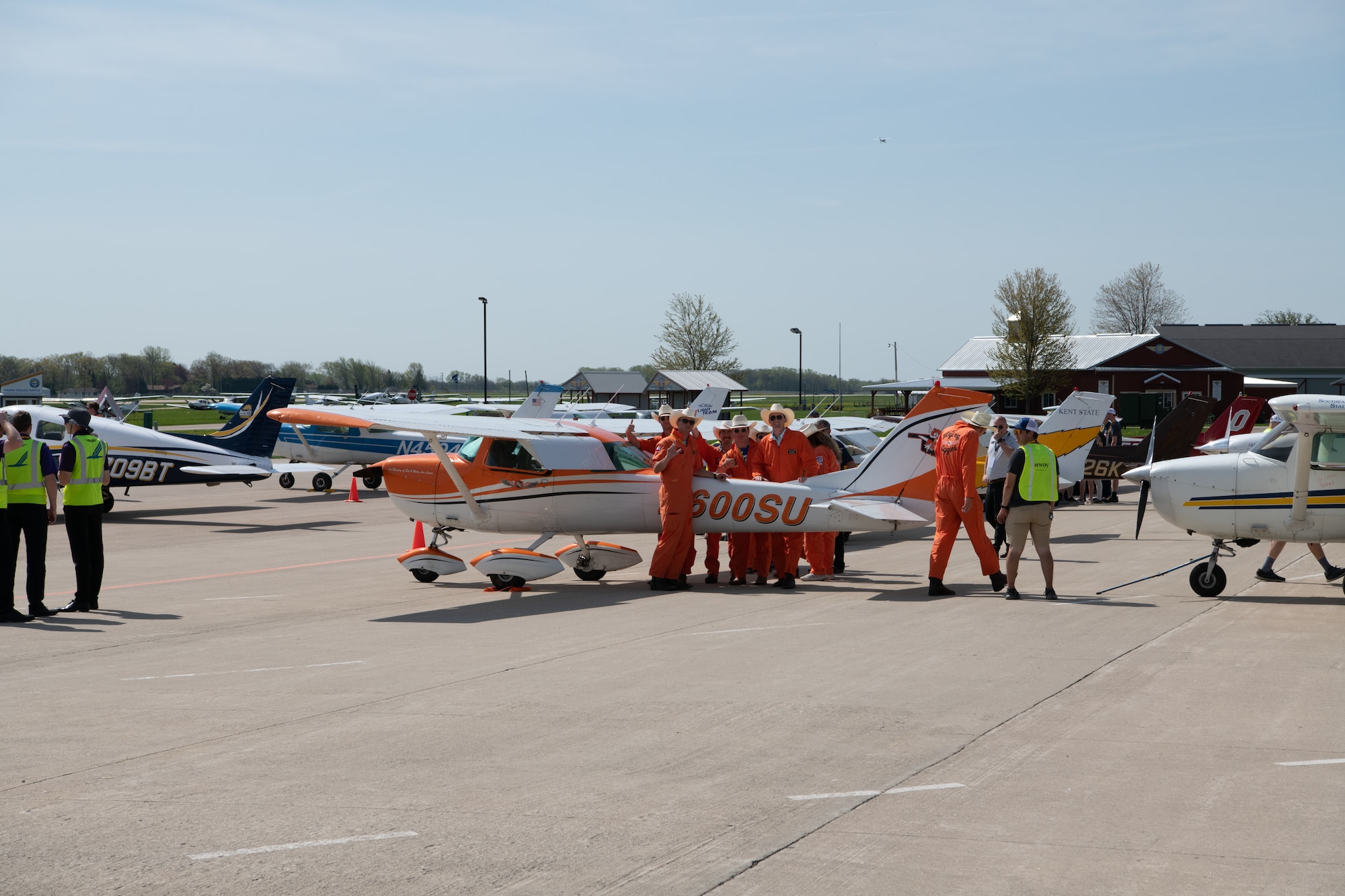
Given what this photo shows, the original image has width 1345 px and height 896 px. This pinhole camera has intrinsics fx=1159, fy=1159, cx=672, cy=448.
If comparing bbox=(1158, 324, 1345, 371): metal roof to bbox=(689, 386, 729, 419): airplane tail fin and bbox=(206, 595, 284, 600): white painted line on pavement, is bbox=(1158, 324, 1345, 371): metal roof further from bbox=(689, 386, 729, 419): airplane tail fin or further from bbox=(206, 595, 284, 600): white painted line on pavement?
bbox=(206, 595, 284, 600): white painted line on pavement

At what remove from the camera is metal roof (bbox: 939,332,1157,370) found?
217ft

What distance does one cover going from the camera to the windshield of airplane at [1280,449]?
11.0 m

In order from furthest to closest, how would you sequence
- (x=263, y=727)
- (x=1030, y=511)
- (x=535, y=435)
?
(x=535, y=435) → (x=1030, y=511) → (x=263, y=727)

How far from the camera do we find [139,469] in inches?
889

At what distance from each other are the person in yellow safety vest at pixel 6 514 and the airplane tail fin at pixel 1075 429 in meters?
15.2

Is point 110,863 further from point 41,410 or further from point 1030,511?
point 41,410

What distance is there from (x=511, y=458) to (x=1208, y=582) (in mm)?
7379

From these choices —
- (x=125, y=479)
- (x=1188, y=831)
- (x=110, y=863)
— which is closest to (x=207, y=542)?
(x=125, y=479)

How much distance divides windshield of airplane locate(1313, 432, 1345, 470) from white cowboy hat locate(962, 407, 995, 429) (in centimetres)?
309

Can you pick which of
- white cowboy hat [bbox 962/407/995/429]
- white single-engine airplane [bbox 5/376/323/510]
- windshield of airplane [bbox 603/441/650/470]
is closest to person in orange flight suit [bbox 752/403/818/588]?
windshield of airplane [bbox 603/441/650/470]

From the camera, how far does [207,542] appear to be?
60.5 feet

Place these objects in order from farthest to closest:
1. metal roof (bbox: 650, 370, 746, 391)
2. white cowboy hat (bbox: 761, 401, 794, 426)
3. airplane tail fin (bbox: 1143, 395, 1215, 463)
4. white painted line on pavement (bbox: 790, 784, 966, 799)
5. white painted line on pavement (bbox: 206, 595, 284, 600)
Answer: metal roof (bbox: 650, 370, 746, 391) < airplane tail fin (bbox: 1143, 395, 1215, 463) < white cowboy hat (bbox: 761, 401, 794, 426) < white painted line on pavement (bbox: 206, 595, 284, 600) < white painted line on pavement (bbox: 790, 784, 966, 799)

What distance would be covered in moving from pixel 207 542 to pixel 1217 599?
1460 cm

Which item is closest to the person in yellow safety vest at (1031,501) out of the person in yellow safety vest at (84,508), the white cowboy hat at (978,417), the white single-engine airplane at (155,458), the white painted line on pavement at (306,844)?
the white cowboy hat at (978,417)
